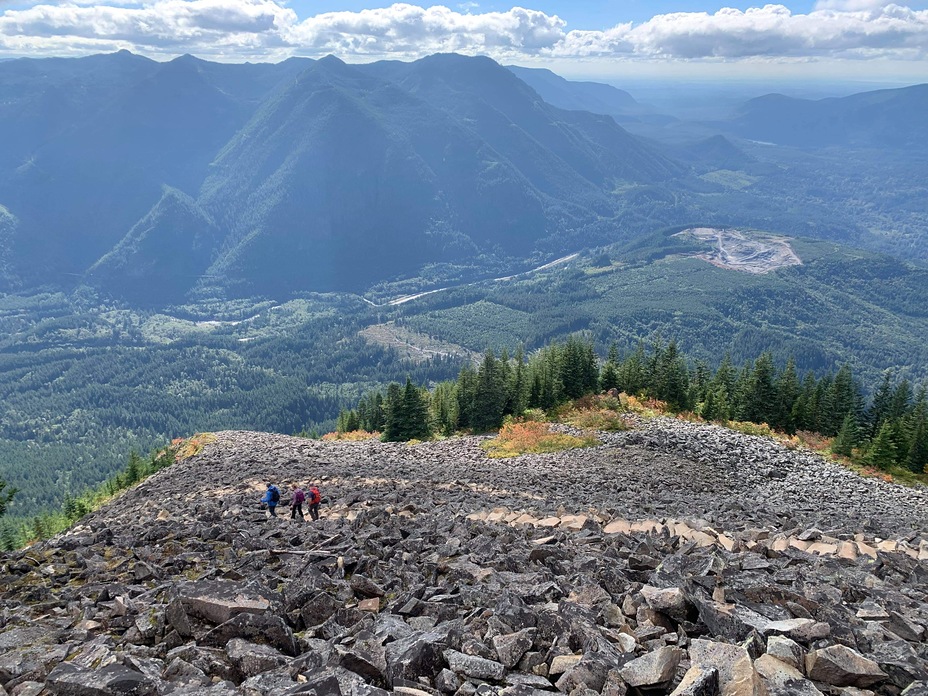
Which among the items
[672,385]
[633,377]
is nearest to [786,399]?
[672,385]

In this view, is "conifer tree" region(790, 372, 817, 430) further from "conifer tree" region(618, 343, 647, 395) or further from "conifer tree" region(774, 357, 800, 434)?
"conifer tree" region(618, 343, 647, 395)

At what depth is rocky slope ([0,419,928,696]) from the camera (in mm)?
8305

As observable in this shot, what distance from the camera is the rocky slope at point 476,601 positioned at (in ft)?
27.2

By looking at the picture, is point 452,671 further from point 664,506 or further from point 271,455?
point 271,455

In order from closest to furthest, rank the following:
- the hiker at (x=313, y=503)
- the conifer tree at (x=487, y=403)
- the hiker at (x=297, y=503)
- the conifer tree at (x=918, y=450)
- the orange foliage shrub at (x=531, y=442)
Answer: the hiker at (x=297, y=503) → the hiker at (x=313, y=503) → the orange foliage shrub at (x=531, y=442) → the conifer tree at (x=918, y=450) → the conifer tree at (x=487, y=403)

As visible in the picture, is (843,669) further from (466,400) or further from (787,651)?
(466,400)

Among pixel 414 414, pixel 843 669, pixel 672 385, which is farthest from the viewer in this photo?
pixel 672 385

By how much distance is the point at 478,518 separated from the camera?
865 inches

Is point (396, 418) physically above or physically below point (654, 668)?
below

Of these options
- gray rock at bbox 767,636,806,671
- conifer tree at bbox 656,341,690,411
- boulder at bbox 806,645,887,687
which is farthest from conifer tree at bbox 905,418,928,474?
gray rock at bbox 767,636,806,671

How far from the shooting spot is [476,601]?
38.2 feet

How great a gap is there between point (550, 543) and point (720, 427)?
3344 centimetres

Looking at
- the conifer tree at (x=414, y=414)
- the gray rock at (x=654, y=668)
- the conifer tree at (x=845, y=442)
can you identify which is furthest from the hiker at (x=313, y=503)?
the conifer tree at (x=845, y=442)

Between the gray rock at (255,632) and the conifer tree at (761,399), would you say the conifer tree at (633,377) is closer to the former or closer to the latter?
the conifer tree at (761,399)
